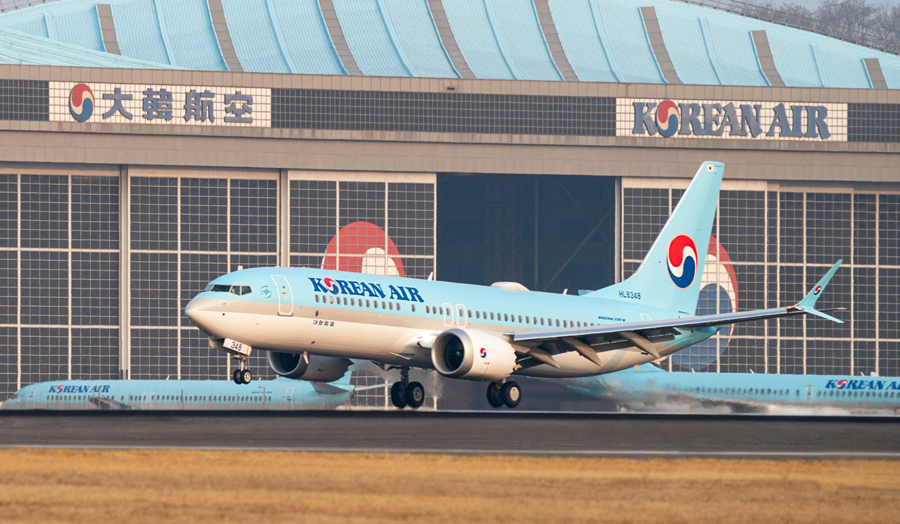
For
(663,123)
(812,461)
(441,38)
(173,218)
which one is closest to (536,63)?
(441,38)

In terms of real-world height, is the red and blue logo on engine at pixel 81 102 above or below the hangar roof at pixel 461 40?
below

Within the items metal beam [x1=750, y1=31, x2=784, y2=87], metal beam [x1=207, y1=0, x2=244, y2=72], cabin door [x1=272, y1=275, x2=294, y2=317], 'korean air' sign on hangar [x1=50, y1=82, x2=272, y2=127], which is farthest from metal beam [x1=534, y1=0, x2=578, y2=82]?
cabin door [x1=272, y1=275, x2=294, y2=317]

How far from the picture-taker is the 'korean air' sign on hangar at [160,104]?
3743 inches

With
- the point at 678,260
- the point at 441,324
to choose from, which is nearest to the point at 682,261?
the point at 678,260

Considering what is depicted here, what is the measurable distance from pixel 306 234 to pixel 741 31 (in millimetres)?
49549

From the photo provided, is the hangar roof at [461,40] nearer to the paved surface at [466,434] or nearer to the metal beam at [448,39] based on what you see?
the metal beam at [448,39]

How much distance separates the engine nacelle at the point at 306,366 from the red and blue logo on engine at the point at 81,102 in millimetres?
45735

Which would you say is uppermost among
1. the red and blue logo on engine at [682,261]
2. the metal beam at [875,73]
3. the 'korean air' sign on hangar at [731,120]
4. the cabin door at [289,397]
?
the metal beam at [875,73]

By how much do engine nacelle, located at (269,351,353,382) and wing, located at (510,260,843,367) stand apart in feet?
25.5

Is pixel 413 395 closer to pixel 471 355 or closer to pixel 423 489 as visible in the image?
pixel 471 355

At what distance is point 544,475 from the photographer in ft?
99.9

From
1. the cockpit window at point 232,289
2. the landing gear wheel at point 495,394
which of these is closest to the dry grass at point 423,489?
the cockpit window at point 232,289

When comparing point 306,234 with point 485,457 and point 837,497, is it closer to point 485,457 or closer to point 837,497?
point 485,457

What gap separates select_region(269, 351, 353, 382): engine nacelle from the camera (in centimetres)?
5566
